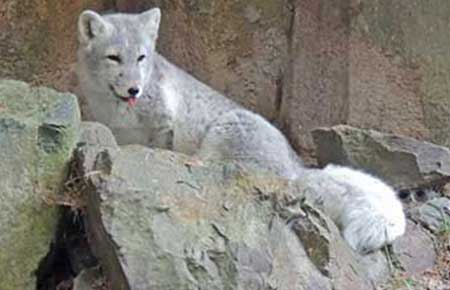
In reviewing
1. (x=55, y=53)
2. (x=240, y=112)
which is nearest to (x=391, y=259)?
(x=240, y=112)

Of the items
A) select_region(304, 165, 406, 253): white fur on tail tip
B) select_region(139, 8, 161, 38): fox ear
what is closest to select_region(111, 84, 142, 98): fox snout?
select_region(139, 8, 161, 38): fox ear

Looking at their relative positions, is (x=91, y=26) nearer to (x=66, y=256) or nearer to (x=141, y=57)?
(x=141, y=57)

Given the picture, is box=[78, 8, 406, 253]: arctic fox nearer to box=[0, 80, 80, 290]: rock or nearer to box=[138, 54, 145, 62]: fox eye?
box=[138, 54, 145, 62]: fox eye

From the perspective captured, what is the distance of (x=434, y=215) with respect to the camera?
645cm

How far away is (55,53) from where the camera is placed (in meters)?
7.34

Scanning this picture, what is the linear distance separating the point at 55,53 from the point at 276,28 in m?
1.40

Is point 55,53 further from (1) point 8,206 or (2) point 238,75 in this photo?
(1) point 8,206

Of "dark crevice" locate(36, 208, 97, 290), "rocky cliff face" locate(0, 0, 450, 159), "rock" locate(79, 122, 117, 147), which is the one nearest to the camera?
"dark crevice" locate(36, 208, 97, 290)

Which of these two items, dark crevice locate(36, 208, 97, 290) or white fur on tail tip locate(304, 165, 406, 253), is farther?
white fur on tail tip locate(304, 165, 406, 253)

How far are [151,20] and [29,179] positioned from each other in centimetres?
169

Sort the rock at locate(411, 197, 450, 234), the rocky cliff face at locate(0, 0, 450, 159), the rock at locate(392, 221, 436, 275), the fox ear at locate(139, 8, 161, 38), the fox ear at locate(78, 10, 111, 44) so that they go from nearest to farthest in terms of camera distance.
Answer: the rock at locate(392, 221, 436, 275)
the rock at locate(411, 197, 450, 234)
the fox ear at locate(78, 10, 111, 44)
the fox ear at locate(139, 8, 161, 38)
the rocky cliff face at locate(0, 0, 450, 159)

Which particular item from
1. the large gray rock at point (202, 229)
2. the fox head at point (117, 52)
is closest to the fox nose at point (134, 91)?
the fox head at point (117, 52)

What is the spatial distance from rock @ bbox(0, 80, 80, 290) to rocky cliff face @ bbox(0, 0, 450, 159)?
168 centimetres

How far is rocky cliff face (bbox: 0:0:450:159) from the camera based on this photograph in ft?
23.0
